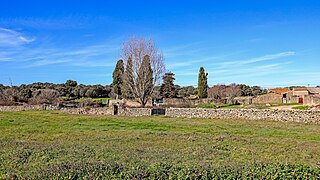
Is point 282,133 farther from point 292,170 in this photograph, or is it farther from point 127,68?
point 127,68

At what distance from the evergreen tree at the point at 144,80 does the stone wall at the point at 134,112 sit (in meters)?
8.52

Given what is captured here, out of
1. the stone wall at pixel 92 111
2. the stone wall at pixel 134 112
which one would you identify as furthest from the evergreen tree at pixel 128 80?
the stone wall at pixel 134 112

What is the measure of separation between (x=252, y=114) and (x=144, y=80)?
18965 millimetres

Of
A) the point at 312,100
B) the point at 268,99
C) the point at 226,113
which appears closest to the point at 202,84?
the point at 268,99

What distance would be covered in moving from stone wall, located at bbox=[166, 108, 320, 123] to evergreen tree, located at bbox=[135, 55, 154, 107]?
10777 millimetres

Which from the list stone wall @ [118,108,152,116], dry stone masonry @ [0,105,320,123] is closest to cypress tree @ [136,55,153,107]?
dry stone masonry @ [0,105,320,123]

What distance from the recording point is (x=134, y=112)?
114ft

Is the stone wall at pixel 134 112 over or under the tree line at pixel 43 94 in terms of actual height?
under

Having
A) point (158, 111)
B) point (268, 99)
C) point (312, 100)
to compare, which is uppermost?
point (268, 99)

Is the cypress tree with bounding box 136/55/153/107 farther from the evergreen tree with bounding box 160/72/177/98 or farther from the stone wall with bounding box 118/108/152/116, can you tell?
the evergreen tree with bounding box 160/72/177/98

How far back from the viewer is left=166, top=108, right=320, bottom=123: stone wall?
24625 millimetres

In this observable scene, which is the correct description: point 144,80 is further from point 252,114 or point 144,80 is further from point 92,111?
point 252,114

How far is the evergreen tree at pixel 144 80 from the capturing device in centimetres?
4306

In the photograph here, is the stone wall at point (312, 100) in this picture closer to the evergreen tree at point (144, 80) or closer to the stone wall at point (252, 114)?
the stone wall at point (252, 114)
